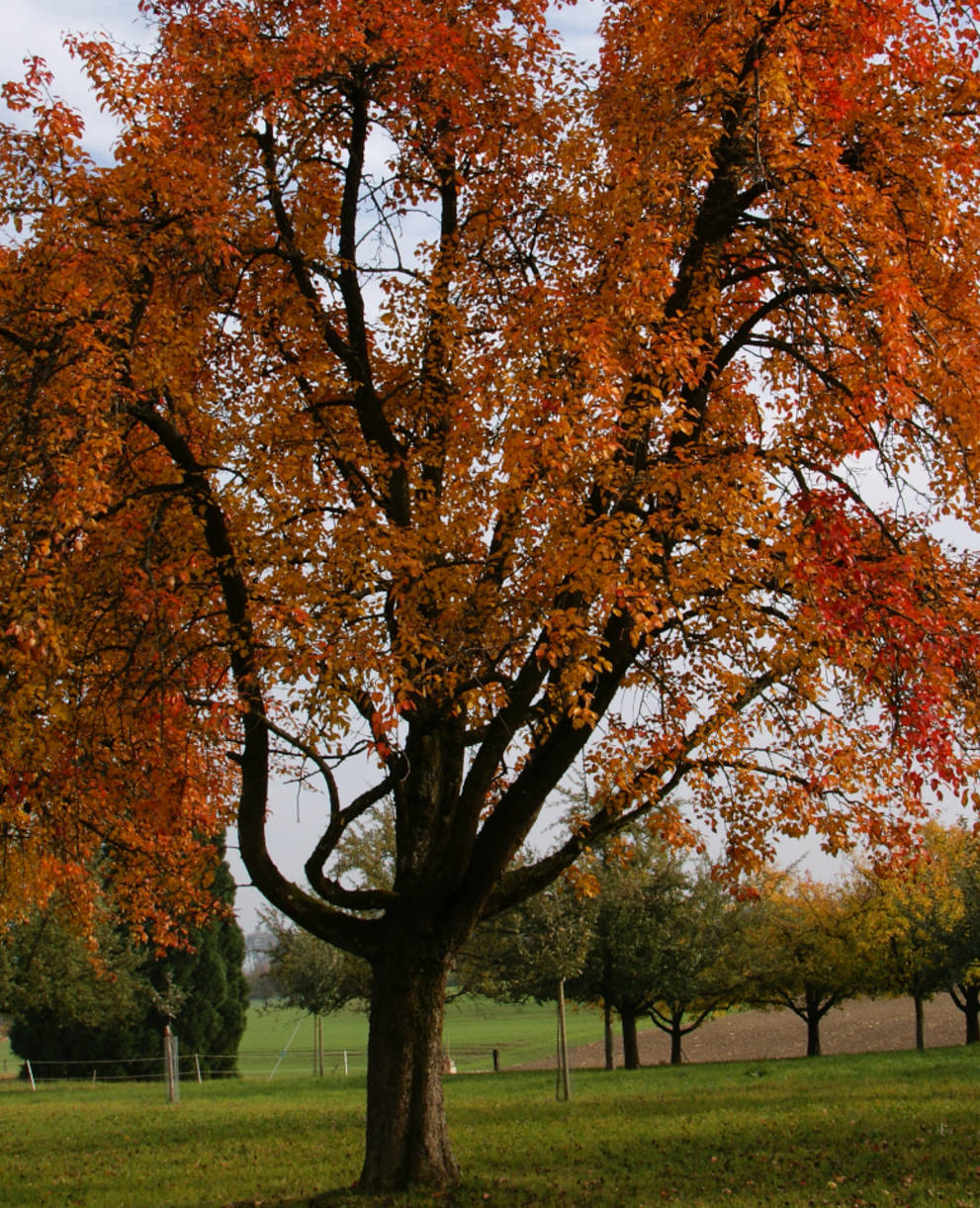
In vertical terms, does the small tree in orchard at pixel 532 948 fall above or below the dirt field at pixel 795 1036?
above

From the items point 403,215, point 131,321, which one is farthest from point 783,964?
point 131,321

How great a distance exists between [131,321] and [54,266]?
0.57m

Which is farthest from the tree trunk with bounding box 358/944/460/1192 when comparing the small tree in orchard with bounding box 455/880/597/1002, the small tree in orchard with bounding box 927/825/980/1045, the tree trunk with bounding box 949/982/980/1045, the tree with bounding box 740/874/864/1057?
the tree trunk with bounding box 949/982/980/1045

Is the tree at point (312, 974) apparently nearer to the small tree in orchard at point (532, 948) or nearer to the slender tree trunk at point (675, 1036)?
the small tree in orchard at point (532, 948)

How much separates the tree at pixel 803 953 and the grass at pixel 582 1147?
659 cm

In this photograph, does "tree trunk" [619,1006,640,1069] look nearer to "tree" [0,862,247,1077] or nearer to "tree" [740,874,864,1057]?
"tree" [740,874,864,1057]

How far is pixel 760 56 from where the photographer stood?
24.3 feet

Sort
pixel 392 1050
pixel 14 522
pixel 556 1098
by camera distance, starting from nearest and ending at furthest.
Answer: pixel 14 522 < pixel 392 1050 < pixel 556 1098

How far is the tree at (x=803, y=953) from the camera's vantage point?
1019 inches

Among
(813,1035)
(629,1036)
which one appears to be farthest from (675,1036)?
(813,1035)

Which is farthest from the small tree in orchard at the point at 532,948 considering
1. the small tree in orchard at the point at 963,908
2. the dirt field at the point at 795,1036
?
the small tree in orchard at the point at 963,908

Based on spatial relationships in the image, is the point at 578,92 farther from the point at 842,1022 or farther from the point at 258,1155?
the point at 842,1022

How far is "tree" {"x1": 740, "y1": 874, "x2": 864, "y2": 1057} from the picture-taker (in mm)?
25875

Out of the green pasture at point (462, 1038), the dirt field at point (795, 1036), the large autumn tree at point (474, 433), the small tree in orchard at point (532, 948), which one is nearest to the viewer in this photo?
the large autumn tree at point (474, 433)
